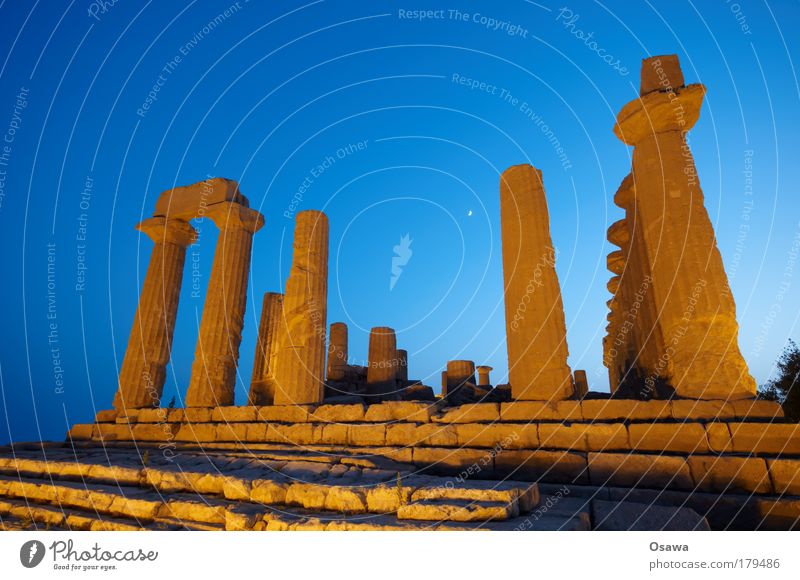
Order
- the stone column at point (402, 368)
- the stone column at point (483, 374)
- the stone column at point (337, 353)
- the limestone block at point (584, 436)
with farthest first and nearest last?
the stone column at point (483, 374)
the stone column at point (337, 353)
the stone column at point (402, 368)
the limestone block at point (584, 436)

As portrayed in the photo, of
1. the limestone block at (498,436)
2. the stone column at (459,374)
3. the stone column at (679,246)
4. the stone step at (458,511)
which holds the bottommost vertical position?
the stone step at (458,511)

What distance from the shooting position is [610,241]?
47.2 ft

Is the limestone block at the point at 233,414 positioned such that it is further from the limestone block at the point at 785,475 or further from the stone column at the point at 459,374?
the limestone block at the point at 785,475

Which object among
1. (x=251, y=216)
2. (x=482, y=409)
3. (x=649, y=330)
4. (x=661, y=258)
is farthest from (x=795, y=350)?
(x=251, y=216)

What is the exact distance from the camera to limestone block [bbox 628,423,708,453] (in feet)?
22.7

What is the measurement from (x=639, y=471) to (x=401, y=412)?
16.5 ft

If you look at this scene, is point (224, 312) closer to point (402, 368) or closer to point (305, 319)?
point (305, 319)

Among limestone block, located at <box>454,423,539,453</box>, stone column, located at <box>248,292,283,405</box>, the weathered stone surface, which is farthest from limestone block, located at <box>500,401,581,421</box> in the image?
stone column, located at <box>248,292,283,405</box>

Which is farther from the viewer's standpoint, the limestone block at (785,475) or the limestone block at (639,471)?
the limestone block at (639,471)

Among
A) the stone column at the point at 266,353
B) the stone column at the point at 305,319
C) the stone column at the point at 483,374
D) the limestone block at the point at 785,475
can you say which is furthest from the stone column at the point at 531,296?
the stone column at the point at 483,374

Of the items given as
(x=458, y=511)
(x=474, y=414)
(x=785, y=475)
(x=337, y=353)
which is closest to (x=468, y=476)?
(x=474, y=414)

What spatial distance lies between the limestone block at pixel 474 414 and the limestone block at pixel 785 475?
4333 millimetres

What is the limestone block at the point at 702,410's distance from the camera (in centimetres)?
725
